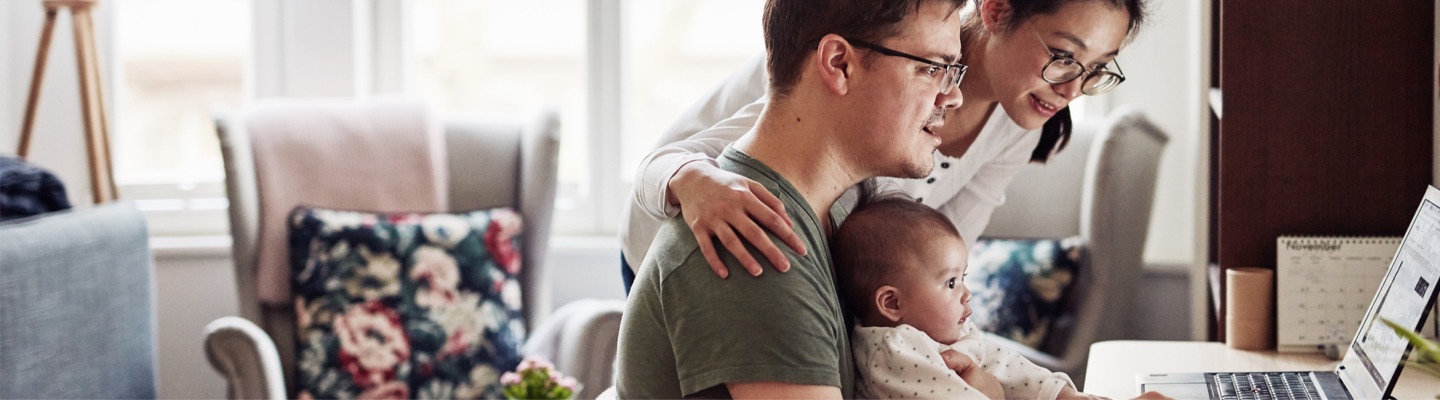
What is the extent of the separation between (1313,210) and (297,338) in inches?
80.7

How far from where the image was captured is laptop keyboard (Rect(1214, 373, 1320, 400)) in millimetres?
1547

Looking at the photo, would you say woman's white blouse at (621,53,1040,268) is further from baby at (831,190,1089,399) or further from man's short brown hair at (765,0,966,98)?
man's short brown hair at (765,0,966,98)

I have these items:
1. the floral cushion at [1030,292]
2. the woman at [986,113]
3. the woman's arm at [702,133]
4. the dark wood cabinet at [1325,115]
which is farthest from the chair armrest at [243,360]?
the dark wood cabinet at [1325,115]

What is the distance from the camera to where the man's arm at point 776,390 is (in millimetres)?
1036

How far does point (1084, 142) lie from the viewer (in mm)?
2986

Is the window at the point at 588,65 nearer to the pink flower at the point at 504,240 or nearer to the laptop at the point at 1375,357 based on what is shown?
the pink flower at the point at 504,240

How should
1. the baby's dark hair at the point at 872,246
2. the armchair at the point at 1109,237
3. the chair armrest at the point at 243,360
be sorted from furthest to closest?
the armchair at the point at 1109,237, the chair armrest at the point at 243,360, the baby's dark hair at the point at 872,246

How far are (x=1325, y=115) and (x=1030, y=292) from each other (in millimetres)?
1078

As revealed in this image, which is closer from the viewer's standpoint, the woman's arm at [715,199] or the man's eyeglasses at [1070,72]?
the woman's arm at [715,199]

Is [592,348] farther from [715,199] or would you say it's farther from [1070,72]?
[715,199]

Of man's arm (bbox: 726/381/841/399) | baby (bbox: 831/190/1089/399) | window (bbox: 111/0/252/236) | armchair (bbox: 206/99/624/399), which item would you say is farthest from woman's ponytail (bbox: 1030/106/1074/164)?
window (bbox: 111/0/252/236)

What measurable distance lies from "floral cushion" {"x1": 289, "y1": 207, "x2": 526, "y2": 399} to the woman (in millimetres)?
1107

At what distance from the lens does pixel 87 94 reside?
317 cm

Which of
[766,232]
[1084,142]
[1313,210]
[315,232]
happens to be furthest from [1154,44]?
[766,232]
